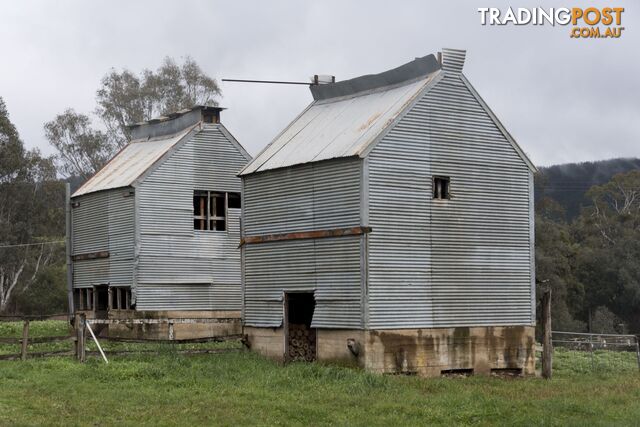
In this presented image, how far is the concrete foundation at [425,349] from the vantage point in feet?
100.0

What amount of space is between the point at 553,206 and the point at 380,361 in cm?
7335

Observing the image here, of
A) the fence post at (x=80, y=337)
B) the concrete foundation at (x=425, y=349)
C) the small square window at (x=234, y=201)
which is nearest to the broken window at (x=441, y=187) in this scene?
the concrete foundation at (x=425, y=349)

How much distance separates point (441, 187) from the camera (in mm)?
32875

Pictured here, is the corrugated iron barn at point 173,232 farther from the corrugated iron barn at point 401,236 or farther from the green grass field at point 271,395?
the green grass field at point 271,395

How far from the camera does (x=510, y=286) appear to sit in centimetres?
3391

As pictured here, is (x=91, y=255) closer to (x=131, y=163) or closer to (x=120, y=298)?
(x=120, y=298)

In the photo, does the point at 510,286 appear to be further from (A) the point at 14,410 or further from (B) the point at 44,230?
(B) the point at 44,230

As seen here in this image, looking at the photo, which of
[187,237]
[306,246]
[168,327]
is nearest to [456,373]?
[306,246]

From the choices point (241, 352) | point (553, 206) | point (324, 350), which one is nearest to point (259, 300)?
point (241, 352)

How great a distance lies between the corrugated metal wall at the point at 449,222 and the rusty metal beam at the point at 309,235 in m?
0.54

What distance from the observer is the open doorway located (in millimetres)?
33938

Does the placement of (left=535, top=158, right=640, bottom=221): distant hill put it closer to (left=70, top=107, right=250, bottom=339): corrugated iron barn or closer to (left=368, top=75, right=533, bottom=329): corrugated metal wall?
(left=70, top=107, right=250, bottom=339): corrugated iron barn

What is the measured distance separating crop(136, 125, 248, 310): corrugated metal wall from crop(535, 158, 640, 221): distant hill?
351 feet

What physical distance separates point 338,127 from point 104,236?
17.4m
